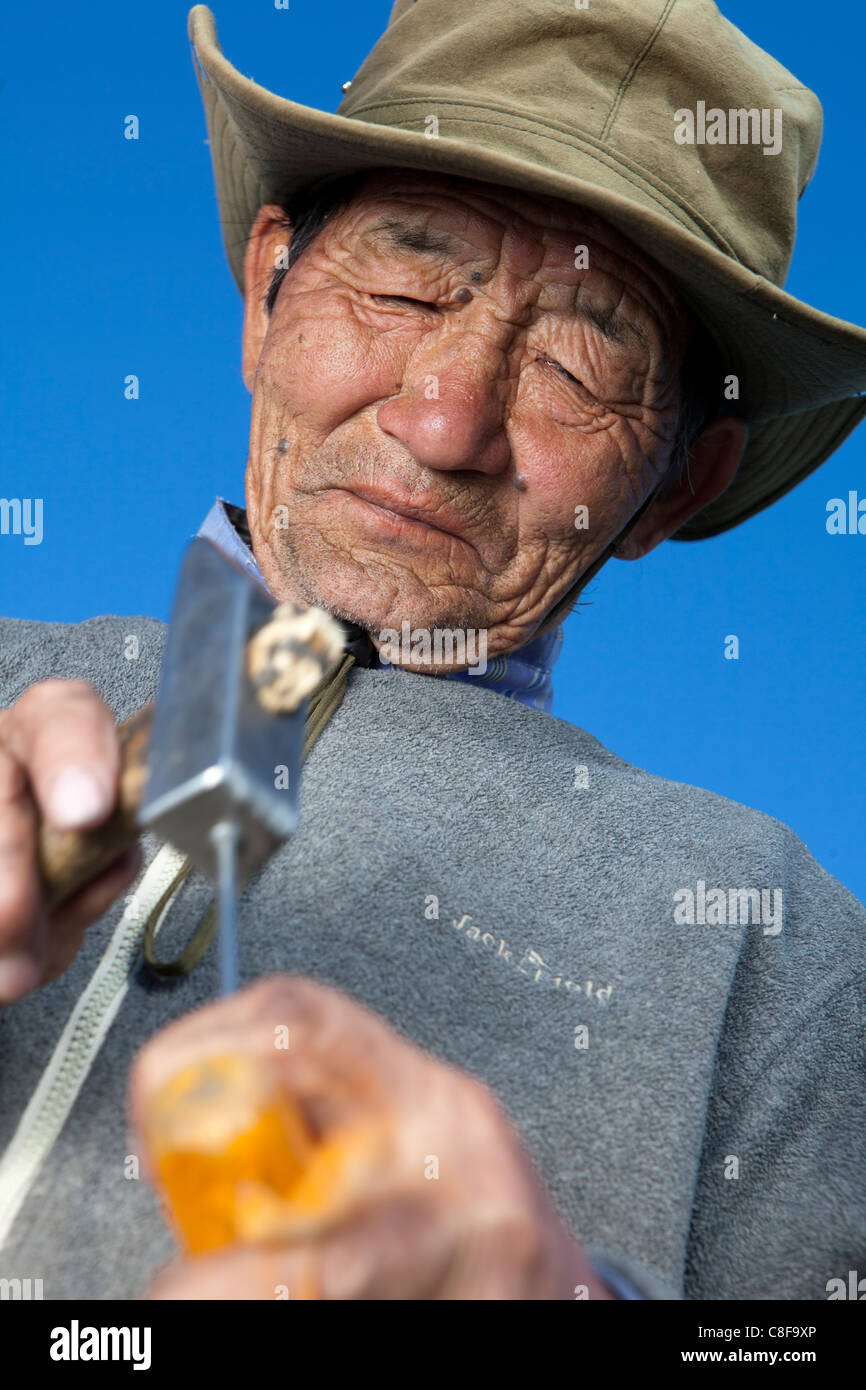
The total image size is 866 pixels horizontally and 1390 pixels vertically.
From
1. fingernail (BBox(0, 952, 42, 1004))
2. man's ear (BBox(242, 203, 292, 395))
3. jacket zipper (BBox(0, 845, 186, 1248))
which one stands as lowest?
jacket zipper (BBox(0, 845, 186, 1248))

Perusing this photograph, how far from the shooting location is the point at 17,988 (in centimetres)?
65

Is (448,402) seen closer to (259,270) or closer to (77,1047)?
(259,270)

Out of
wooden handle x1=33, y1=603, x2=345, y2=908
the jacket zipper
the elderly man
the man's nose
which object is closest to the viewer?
wooden handle x1=33, y1=603, x2=345, y2=908

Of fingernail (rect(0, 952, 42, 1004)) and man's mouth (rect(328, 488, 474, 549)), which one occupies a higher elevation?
man's mouth (rect(328, 488, 474, 549))

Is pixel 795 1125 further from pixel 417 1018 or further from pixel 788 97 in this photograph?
pixel 788 97

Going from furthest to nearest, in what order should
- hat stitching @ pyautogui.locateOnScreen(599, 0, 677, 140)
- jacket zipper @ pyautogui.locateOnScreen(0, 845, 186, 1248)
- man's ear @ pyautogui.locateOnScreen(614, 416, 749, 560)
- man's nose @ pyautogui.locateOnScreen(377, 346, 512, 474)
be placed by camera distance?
man's ear @ pyautogui.locateOnScreen(614, 416, 749, 560), hat stitching @ pyautogui.locateOnScreen(599, 0, 677, 140), man's nose @ pyautogui.locateOnScreen(377, 346, 512, 474), jacket zipper @ pyautogui.locateOnScreen(0, 845, 186, 1248)

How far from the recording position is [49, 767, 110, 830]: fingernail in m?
0.62

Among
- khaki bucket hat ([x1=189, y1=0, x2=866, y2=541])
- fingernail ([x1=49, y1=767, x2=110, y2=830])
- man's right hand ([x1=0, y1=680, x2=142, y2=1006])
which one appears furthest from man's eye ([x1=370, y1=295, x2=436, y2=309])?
fingernail ([x1=49, y1=767, x2=110, y2=830])

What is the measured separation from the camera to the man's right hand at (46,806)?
625mm

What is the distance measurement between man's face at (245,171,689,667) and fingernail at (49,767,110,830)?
30.3 inches

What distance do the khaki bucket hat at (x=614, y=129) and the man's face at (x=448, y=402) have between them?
0.06 m

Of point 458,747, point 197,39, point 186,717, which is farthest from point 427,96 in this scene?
point 186,717

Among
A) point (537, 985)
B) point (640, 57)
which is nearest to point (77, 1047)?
point (537, 985)

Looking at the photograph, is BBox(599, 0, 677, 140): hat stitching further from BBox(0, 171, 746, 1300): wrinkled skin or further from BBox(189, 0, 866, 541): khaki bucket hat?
BBox(0, 171, 746, 1300): wrinkled skin
